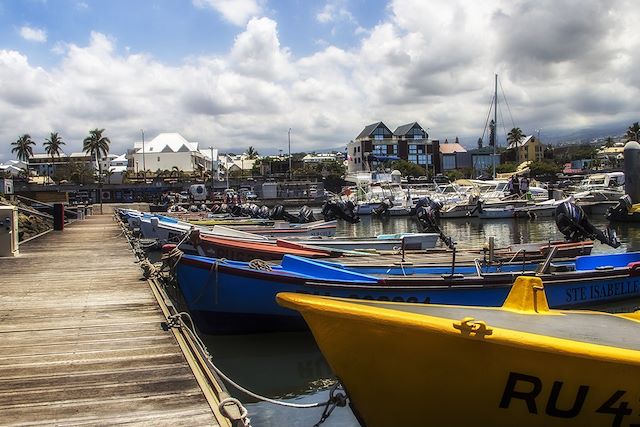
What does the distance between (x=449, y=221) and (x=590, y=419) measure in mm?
43363

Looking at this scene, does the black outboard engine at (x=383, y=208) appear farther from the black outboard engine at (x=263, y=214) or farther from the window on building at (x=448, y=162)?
the window on building at (x=448, y=162)

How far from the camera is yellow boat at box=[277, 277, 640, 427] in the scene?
4.69 meters

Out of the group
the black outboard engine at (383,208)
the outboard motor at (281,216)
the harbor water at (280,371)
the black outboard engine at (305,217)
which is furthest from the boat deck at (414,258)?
the black outboard engine at (383,208)

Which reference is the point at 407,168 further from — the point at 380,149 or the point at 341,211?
the point at 341,211

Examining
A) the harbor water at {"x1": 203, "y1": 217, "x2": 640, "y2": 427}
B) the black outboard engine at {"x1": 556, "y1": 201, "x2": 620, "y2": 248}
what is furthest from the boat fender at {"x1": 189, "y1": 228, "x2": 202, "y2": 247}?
the black outboard engine at {"x1": 556, "y1": 201, "x2": 620, "y2": 248}

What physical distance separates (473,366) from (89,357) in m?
4.80

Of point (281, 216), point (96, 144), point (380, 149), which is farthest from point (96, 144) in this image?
point (281, 216)

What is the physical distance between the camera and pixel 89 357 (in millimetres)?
7035

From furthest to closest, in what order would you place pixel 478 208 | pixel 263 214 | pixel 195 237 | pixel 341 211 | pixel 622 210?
pixel 478 208 < pixel 341 211 < pixel 622 210 < pixel 263 214 < pixel 195 237

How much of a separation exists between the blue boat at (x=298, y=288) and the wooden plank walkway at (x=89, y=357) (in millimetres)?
1163

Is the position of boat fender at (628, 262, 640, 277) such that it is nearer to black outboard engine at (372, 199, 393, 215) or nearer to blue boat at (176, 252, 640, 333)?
blue boat at (176, 252, 640, 333)

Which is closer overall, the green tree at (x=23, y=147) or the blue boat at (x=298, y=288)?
the blue boat at (x=298, y=288)

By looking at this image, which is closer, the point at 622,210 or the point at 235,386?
the point at 235,386

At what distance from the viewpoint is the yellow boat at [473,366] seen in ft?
15.4
